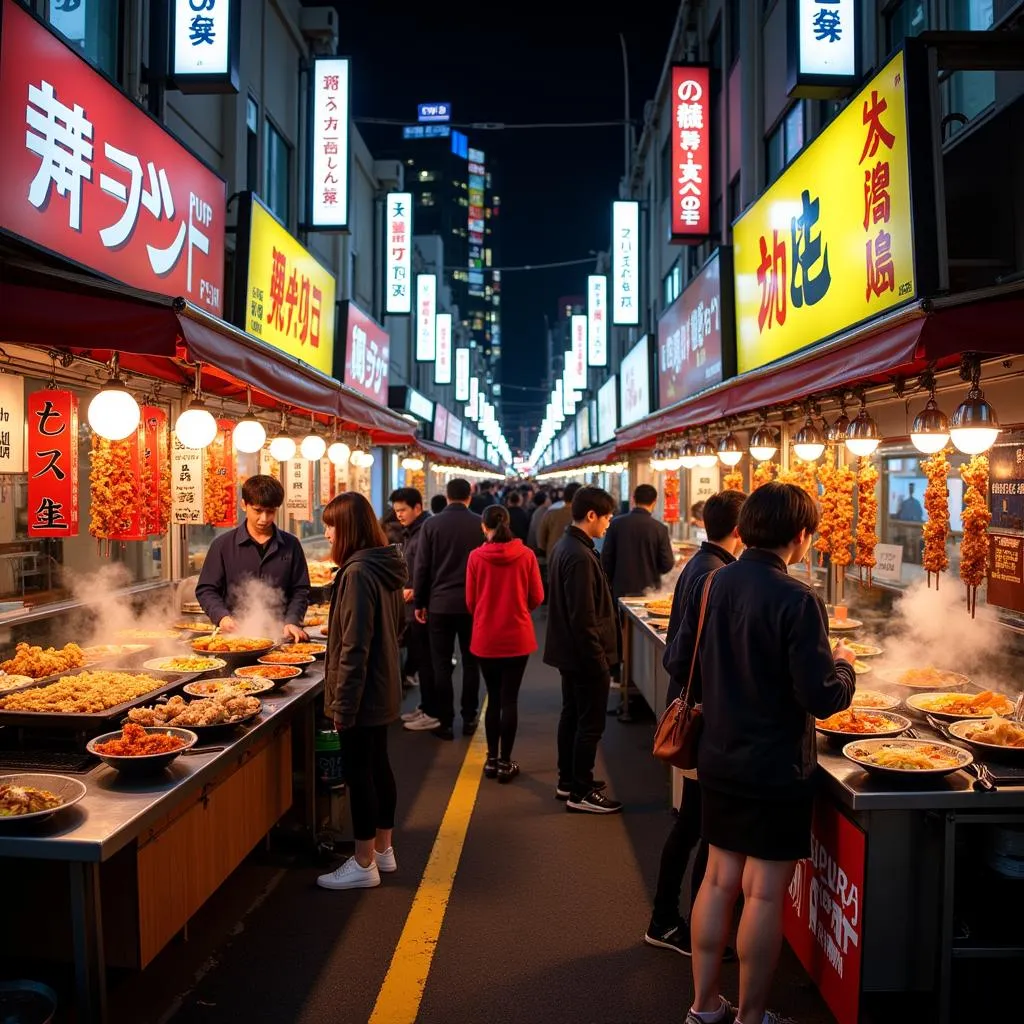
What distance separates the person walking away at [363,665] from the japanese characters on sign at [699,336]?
246 inches

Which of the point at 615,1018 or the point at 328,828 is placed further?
the point at 328,828

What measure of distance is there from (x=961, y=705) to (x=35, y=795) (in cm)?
457

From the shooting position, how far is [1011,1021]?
3.79 meters

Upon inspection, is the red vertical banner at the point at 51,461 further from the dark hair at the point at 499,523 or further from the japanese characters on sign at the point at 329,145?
the japanese characters on sign at the point at 329,145

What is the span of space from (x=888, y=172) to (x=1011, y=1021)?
4.76 metres

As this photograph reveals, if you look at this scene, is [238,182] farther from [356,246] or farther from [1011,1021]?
[1011,1021]

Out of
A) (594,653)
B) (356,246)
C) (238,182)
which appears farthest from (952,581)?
(356,246)

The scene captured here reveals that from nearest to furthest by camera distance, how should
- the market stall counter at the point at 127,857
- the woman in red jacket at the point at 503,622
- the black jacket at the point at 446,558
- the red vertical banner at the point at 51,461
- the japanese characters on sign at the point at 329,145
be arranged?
the market stall counter at the point at 127,857 → the red vertical banner at the point at 51,461 → the woman in red jacket at the point at 503,622 → the black jacket at the point at 446,558 → the japanese characters on sign at the point at 329,145

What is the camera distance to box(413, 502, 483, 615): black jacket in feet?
28.9

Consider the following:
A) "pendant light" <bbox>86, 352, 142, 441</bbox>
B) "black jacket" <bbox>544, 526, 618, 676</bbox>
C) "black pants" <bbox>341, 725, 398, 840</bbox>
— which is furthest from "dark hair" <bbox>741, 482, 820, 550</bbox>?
"pendant light" <bbox>86, 352, 142, 441</bbox>

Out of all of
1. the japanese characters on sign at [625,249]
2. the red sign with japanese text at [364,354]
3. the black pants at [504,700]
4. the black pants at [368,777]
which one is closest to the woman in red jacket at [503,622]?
the black pants at [504,700]

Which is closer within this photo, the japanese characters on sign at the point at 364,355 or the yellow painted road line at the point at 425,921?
the yellow painted road line at the point at 425,921

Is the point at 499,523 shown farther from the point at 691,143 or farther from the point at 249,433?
the point at 691,143

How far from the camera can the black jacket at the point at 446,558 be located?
880 centimetres
